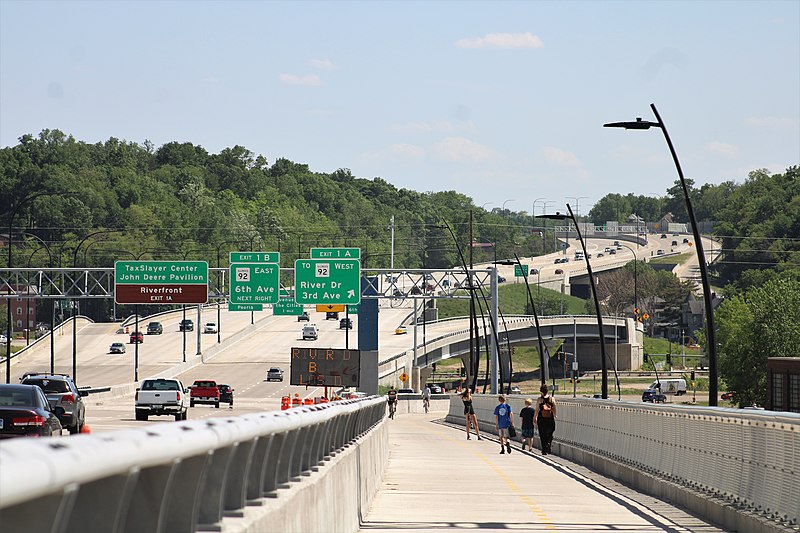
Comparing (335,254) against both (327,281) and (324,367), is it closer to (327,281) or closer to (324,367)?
(327,281)

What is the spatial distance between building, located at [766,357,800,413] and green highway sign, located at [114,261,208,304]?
92.3 ft

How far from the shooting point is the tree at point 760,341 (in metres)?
118

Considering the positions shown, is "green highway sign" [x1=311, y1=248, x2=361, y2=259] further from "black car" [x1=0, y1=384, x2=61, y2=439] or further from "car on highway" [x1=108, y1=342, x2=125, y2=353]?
"car on highway" [x1=108, y1=342, x2=125, y2=353]

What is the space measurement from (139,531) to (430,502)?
14.3 meters

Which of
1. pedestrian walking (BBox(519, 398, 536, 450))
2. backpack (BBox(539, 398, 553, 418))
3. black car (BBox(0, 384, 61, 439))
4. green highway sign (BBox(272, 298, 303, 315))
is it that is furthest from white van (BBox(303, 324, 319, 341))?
black car (BBox(0, 384, 61, 439))

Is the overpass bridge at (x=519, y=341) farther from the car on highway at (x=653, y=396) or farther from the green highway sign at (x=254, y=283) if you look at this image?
the green highway sign at (x=254, y=283)

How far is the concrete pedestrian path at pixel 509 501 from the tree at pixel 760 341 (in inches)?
3482

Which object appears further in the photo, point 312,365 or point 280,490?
point 312,365

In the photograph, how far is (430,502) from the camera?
1967cm

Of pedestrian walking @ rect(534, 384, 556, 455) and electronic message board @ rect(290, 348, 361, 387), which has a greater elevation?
electronic message board @ rect(290, 348, 361, 387)

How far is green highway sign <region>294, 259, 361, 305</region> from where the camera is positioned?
68.6 m

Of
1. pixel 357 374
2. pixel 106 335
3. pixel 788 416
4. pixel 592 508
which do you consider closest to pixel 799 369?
pixel 357 374

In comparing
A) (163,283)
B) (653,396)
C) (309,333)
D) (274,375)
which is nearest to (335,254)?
(163,283)

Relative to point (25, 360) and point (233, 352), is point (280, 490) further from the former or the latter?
point (233, 352)
